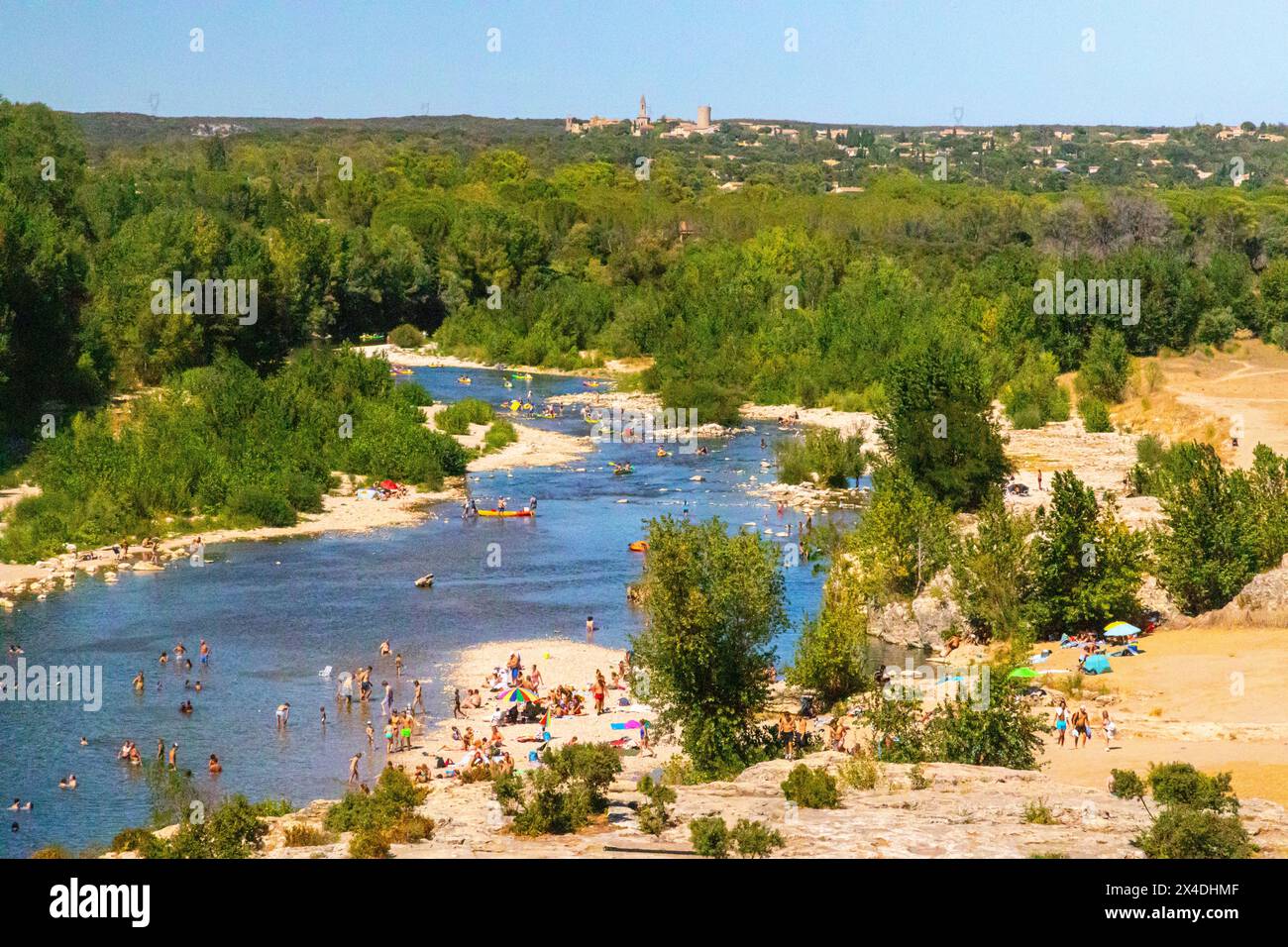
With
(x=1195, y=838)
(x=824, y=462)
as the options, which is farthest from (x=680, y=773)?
(x=824, y=462)

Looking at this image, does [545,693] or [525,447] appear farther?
[525,447]

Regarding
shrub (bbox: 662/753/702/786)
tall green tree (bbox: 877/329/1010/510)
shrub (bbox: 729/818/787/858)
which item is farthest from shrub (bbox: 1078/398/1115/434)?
shrub (bbox: 729/818/787/858)

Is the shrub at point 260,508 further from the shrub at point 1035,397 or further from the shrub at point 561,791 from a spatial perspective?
the shrub at point 1035,397

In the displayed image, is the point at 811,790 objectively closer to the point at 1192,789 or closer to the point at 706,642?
the point at 1192,789

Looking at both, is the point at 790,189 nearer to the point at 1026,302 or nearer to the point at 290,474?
the point at 1026,302

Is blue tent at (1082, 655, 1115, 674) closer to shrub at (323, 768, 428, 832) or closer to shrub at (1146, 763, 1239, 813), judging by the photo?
shrub at (1146, 763, 1239, 813)

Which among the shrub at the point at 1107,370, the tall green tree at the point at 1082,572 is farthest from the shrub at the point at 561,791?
the shrub at the point at 1107,370
